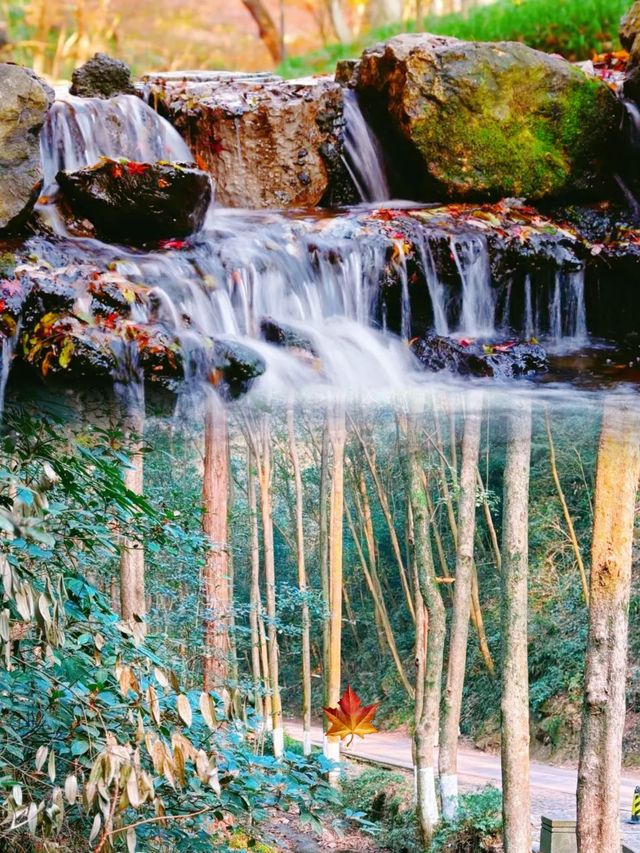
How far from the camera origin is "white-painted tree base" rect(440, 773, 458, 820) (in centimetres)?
442

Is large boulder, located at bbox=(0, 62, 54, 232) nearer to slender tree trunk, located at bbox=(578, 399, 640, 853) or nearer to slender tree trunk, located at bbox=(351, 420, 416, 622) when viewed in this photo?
slender tree trunk, located at bbox=(351, 420, 416, 622)

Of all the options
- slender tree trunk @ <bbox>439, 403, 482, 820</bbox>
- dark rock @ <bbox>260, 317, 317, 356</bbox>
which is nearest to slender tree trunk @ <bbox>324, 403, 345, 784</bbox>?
slender tree trunk @ <bbox>439, 403, 482, 820</bbox>

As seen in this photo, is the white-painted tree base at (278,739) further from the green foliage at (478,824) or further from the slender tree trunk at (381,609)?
the green foliage at (478,824)

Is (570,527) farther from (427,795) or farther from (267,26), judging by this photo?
(267,26)

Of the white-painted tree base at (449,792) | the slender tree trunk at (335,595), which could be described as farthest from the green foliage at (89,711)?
the white-painted tree base at (449,792)

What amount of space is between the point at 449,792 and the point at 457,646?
63cm

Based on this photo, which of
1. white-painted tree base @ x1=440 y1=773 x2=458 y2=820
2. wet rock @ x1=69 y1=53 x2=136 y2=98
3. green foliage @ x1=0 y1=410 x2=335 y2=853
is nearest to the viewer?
green foliage @ x1=0 y1=410 x2=335 y2=853

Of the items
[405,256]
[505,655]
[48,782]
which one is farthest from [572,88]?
[48,782]

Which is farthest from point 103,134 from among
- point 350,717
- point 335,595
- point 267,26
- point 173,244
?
point 267,26

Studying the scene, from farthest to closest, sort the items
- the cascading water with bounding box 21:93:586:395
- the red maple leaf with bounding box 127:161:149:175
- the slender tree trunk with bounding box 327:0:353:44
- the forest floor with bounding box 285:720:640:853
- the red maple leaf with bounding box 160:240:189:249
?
1. the slender tree trunk with bounding box 327:0:353:44
2. the red maple leaf with bounding box 160:240:189:249
3. the red maple leaf with bounding box 127:161:149:175
4. the cascading water with bounding box 21:93:586:395
5. the forest floor with bounding box 285:720:640:853

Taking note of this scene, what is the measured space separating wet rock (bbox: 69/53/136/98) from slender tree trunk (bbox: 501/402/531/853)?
584cm

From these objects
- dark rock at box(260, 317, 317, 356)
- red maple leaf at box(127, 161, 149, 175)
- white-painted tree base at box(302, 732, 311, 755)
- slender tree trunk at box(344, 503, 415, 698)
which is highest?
red maple leaf at box(127, 161, 149, 175)

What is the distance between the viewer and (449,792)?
4461 mm

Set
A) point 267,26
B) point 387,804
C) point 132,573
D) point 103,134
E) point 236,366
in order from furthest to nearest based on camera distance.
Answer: point 267,26 → point 103,134 → point 236,366 → point 387,804 → point 132,573
